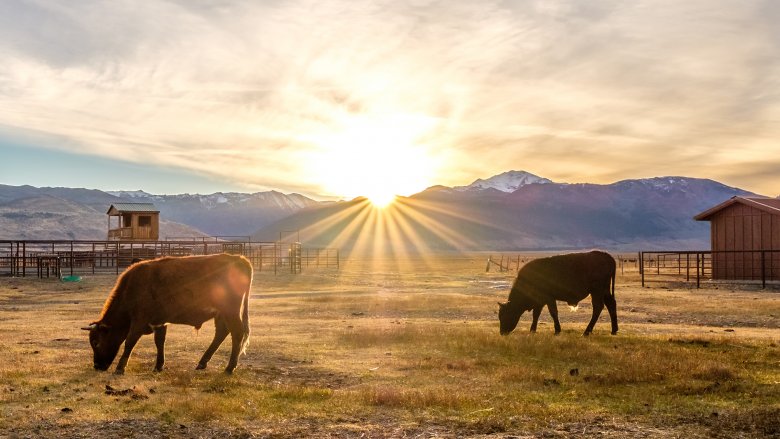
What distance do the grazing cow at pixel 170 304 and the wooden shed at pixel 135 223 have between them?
2210 inches

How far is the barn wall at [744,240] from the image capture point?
136 ft

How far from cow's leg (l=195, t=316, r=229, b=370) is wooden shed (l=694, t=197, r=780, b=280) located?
36.7 meters

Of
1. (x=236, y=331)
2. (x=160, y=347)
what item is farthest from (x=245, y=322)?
(x=160, y=347)

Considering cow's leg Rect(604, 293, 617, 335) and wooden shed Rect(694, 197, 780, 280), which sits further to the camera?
wooden shed Rect(694, 197, 780, 280)

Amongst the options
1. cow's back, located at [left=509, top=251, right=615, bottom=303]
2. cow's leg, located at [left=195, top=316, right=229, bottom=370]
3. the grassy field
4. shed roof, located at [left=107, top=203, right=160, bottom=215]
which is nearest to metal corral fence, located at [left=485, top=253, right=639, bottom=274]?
shed roof, located at [left=107, top=203, right=160, bottom=215]

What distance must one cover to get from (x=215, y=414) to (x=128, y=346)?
4.39m

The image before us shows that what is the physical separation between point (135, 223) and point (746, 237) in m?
57.3

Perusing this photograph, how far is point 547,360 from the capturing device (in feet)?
47.6

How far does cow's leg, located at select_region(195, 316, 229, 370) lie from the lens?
1320cm

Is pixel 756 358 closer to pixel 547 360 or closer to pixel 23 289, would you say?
pixel 547 360

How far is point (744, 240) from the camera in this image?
1716 inches

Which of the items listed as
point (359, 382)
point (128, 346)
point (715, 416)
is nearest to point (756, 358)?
point (715, 416)

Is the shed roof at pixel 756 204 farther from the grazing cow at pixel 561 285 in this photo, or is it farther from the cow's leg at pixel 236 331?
the cow's leg at pixel 236 331

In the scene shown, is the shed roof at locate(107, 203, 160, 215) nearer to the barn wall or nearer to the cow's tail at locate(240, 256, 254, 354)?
the barn wall
